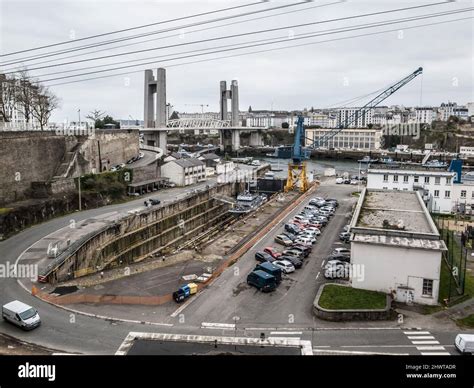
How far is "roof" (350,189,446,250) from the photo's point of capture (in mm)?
9234

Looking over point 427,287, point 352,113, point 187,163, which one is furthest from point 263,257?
point 352,113

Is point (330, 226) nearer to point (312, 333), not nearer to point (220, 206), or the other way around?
point (220, 206)

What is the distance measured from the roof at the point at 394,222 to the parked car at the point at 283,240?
2232mm

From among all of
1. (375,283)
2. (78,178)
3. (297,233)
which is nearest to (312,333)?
(375,283)

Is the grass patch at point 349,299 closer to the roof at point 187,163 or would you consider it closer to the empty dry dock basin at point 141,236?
the empty dry dock basin at point 141,236

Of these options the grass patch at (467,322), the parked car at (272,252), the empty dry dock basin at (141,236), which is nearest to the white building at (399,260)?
the grass patch at (467,322)

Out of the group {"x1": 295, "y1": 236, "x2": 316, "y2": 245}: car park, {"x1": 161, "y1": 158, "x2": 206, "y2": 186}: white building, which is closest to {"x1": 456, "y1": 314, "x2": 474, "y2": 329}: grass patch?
{"x1": 295, "y1": 236, "x2": 316, "y2": 245}: car park

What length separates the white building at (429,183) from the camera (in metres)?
17.7

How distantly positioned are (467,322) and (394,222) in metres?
3.41

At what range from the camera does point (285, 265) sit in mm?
10641

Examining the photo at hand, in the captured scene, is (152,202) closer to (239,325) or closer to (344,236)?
(344,236)
